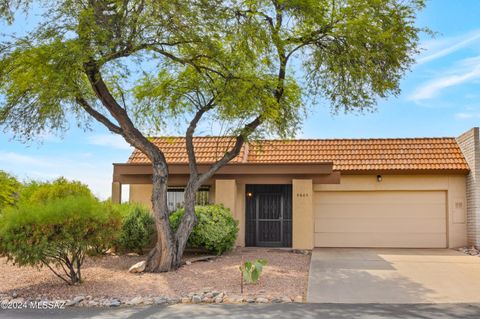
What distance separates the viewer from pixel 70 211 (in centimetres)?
1250

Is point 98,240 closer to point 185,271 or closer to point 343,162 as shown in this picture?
point 185,271

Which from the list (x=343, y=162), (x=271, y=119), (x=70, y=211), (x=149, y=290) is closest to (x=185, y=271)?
(x=149, y=290)

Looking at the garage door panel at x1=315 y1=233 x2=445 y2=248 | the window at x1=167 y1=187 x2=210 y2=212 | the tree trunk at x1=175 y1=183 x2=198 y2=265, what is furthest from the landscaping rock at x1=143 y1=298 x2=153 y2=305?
the garage door panel at x1=315 y1=233 x2=445 y2=248

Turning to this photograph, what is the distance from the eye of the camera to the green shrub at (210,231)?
55.7 ft

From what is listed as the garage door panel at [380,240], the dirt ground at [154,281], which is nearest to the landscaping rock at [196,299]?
the dirt ground at [154,281]

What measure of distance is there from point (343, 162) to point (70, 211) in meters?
12.2

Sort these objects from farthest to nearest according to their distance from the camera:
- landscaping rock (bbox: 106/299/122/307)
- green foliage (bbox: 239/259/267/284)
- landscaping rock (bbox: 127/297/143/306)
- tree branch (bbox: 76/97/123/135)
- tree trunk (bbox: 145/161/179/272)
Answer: tree branch (bbox: 76/97/123/135), tree trunk (bbox: 145/161/179/272), green foliage (bbox: 239/259/267/284), landscaping rock (bbox: 127/297/143/306), landscaping rock (bbox: 106/299/122/307)

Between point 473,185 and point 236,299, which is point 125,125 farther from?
point 473,185

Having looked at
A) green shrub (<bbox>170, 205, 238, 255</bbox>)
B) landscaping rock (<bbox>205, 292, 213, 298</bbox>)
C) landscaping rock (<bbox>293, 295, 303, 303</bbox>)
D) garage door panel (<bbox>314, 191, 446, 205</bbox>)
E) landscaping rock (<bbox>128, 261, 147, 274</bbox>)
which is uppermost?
garage door panel (<bbox>314, 191, 446, 205</bbox>)

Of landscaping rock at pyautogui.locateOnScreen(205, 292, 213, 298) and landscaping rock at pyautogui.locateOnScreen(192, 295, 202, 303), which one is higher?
landscaping rock at pyautogui.locateOnScreen(205, 292, 213, 298)

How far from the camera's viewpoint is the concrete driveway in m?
11.7

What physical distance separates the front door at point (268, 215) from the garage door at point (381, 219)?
1.45 m

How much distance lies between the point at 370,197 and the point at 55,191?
1251cm

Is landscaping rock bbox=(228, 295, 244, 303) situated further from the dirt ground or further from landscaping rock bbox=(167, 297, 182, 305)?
landscaping rock bbox=(167, 297, 182, 305)
